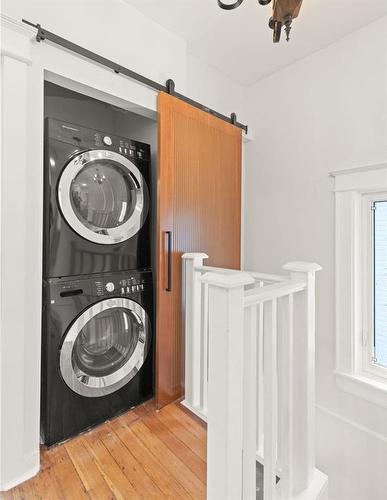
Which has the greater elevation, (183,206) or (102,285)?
(183,206)

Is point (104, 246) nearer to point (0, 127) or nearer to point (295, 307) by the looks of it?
point (0, 127)

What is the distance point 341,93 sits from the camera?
214 cm

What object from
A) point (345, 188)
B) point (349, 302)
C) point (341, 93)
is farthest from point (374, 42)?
point (349, 302)

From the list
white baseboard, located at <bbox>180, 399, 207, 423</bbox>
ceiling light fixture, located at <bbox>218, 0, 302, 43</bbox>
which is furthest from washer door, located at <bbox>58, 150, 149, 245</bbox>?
white baseboard, located at <bbox>180, 399, 207, 423</bbox>

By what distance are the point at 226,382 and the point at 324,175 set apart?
1944 millimetres

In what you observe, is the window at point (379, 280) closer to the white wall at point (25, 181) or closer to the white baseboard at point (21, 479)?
the white wall at point (25, 181)

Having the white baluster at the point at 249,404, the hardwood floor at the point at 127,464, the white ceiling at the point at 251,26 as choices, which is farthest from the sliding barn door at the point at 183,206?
the white baluster at the point at 249,404

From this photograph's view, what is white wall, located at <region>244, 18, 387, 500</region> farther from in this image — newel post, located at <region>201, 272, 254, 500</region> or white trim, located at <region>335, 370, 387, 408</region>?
newel post, located at <region>201, 272, 254, 500</region>

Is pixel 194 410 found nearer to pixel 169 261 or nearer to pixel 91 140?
pixel 169 261

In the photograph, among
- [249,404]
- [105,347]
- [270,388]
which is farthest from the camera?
[105,347]

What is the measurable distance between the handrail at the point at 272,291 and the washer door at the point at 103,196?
1.02 m

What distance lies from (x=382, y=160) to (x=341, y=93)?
0.64 m

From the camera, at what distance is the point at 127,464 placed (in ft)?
4.72

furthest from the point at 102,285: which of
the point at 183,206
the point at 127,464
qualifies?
the point at 127,464
